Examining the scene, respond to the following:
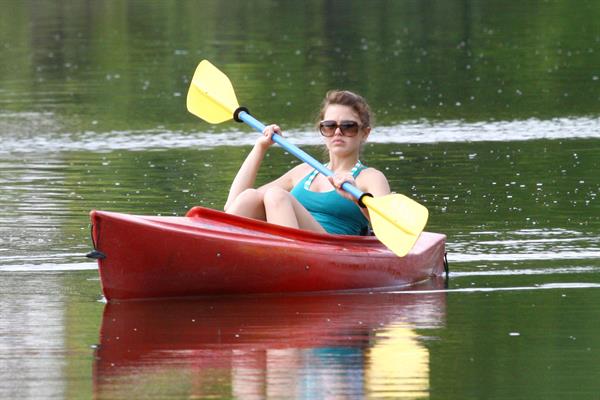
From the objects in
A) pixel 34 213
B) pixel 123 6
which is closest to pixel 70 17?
pixel 123 6

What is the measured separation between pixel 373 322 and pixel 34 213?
4.14 metres

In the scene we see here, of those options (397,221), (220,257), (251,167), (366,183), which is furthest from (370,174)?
(220,257)

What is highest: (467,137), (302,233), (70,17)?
(70,17)

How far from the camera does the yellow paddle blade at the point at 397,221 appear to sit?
815cm

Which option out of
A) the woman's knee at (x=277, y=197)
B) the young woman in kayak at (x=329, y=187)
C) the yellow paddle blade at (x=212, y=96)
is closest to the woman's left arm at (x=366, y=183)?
the young woman in kayak at (x=329, y=187)

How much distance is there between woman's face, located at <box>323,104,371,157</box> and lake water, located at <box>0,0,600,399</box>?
750 mm

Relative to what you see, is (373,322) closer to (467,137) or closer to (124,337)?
(124,337)

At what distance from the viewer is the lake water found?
258 inches

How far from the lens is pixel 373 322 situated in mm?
7570

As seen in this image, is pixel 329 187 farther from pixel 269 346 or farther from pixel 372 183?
pixel 269 346

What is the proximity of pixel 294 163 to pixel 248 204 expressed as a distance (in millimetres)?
5427

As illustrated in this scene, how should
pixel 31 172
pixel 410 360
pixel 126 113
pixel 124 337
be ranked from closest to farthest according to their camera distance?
pixel 410 360, pixel 124 337, pixel 31 172, pixel 126 113

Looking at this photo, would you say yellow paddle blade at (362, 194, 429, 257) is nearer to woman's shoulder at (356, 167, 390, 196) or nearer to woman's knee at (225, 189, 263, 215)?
woman's shoulder at (356, 167, 390, 196)

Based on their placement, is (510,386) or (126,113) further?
(126,113)
